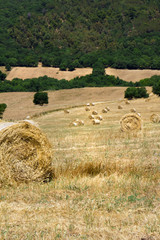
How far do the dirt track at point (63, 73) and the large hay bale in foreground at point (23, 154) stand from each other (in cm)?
12196

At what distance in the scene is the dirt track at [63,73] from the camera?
5226 inches

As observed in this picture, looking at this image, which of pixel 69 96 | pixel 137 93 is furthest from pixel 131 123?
pixel 69 96

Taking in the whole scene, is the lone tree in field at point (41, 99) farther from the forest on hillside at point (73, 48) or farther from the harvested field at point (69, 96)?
the forest on hillside at point (73, 48)

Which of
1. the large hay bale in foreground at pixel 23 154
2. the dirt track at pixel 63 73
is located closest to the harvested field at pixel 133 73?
the dirt track at pixel 63 73

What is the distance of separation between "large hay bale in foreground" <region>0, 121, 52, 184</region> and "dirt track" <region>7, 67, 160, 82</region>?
121959 mm

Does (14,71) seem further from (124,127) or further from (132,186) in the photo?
(132,186)

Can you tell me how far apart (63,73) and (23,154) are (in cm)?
13983

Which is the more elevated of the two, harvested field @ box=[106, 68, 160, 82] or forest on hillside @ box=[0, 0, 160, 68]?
forest on hillside @ box=[0, 0, 160, 68]

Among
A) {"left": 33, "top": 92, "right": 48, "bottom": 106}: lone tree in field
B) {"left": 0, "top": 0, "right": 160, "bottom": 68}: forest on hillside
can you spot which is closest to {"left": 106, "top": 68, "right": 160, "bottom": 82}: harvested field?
{"left": 0, "top": 0, "right": 160, "bottom": 68}: forest on hillside

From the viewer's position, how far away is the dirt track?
13275 cm

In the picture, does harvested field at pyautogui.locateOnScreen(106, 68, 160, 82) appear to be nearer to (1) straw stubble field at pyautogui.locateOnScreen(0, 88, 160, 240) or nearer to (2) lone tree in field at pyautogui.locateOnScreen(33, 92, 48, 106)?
(2) lone tree in field at pyautogui.locateOnScreen(33, 92, 48, 106)

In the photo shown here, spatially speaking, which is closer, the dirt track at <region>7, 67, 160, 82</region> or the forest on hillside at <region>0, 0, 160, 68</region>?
the dirt track at <region>7, 67, 160, 82</region>

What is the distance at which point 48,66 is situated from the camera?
160 m

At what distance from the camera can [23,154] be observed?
9000mm
